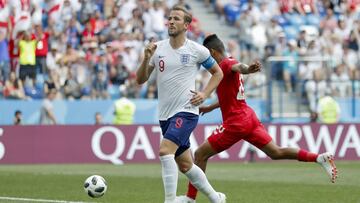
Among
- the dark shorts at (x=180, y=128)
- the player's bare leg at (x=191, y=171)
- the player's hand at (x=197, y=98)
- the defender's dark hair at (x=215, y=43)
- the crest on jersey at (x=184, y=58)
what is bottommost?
the player's bare leg at (x=191, y=171)

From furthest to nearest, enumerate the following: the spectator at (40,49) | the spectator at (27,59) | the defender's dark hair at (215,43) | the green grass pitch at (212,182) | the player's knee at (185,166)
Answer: the spectator at (40,49) < the spectator at (27,59) < the green grass pitch at (212,182) < the defender's dark hair at (215,43) < the player's knee at (185,166)

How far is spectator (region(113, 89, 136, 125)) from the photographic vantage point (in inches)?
1088

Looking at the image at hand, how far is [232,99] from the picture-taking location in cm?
1487

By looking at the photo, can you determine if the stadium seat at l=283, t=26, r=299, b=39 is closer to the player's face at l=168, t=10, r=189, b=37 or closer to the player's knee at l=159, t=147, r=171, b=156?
the player's face at l=168, t=10, r=189, b=37

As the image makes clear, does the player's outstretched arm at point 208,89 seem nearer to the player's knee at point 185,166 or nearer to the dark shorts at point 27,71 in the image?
the player's knee at point 185,166

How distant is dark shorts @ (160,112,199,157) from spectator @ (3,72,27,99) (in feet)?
49.1

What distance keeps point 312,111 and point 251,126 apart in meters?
14.9

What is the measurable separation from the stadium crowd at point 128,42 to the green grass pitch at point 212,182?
3495mm

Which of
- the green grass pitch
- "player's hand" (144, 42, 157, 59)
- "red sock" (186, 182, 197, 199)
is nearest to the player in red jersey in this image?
the green grass pitch

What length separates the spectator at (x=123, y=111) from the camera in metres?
27.6

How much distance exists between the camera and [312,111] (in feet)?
97.0

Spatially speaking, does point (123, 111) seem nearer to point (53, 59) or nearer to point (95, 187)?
point (53, 59)

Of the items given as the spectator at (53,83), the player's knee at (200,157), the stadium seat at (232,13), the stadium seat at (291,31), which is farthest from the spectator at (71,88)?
the player's knee at (200,157)

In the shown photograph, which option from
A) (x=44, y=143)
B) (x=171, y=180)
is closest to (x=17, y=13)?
(x=44, y=143)
